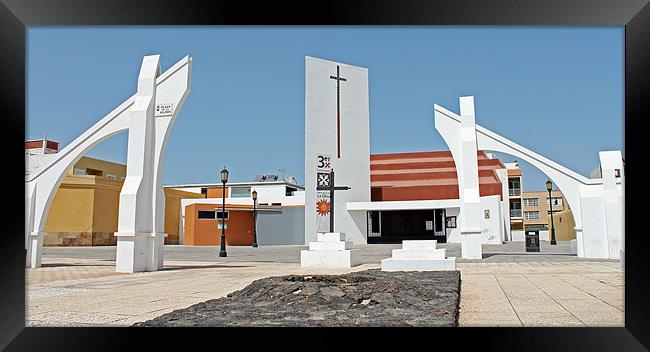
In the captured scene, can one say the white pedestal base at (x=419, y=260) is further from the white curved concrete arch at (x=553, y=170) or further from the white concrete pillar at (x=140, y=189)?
the white concrete pillar at (x=140, y=189)

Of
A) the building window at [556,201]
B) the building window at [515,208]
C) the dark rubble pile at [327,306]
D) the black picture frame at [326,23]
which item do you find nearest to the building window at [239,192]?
the building window at [515,208]

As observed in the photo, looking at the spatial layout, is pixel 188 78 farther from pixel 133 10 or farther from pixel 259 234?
pixel 259 234

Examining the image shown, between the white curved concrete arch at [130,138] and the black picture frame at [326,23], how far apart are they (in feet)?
26.5

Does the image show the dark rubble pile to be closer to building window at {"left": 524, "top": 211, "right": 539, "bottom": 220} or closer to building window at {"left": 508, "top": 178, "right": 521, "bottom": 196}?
building window at {"left": 508, "top": 178, "right": 521, "bottom": 196}

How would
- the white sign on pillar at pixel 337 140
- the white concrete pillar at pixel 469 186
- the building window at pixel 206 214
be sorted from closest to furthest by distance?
the white concrete pillar at pixel 469 186, the building window at pixel 206 214, the white sign on pillar at pixel 337 140

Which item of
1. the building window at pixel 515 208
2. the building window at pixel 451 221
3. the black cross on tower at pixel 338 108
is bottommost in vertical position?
the building window at pixel 451 221

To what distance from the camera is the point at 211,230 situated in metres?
37.6

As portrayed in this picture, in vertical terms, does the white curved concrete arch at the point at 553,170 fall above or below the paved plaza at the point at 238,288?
above

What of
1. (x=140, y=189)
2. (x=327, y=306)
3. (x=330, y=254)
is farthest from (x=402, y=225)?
(x=327, y=306)

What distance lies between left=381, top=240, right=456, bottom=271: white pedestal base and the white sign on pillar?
84.3 ft

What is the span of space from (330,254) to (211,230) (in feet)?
75.1

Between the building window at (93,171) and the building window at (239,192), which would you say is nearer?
the building window at (93,171)

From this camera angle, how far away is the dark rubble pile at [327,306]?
6.16 meters

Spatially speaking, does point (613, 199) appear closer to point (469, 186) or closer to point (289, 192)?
point (469, 186)
